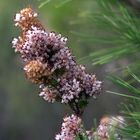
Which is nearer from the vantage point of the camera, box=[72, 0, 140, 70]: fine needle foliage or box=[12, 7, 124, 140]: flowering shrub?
box=[12, 7, 124, 140]: flowering shrub

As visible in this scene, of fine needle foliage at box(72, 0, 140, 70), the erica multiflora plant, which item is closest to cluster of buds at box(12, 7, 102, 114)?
the erica multiflora plant

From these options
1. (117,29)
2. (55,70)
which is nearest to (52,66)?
(55,70)

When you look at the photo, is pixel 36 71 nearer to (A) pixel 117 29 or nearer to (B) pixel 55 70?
(B) pixel 55 70

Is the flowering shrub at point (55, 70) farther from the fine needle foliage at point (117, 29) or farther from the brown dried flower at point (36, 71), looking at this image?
the fine needle foliage at point (117, 29)

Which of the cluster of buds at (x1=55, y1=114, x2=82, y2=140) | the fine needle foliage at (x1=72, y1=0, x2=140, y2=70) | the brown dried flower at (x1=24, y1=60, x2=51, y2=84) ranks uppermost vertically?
the fine needle foliage at (x1=72, y1=0, x2=140, y2=70)

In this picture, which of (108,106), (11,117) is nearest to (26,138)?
(11,117)

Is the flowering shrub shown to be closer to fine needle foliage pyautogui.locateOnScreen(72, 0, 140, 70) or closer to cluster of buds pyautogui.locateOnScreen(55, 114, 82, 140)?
cluster of buds pyautogui.locateOnScreen(55, 114, 82, 140)

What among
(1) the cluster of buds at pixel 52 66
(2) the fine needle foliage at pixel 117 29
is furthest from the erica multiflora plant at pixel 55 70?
(2) the fine needle foliage at pixel 117 29
